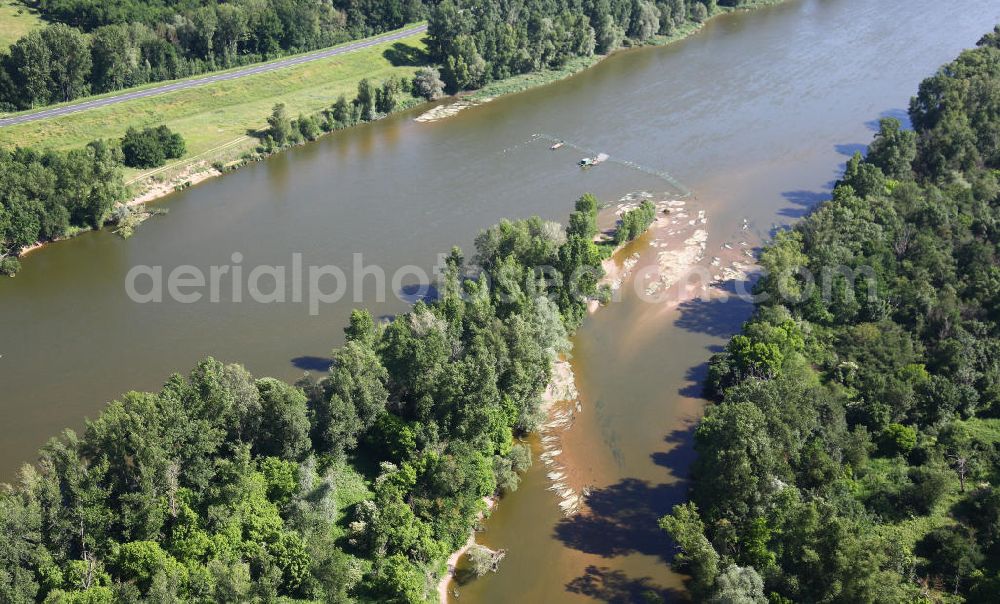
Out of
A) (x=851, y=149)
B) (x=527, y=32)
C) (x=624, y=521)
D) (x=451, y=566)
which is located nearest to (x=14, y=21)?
(x=527, y=32)

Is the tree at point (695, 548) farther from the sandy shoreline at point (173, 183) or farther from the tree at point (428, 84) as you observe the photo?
the tree at point (428, 84)

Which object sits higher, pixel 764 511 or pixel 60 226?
pixel 60 226

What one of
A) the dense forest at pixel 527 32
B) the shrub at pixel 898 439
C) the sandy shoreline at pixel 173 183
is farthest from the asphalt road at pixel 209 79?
the shrub at pixel 898 439

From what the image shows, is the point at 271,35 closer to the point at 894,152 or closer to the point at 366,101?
the point at 366,101

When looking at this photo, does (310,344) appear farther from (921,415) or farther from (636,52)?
(636,52)

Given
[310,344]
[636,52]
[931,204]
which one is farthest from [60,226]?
[636,52]

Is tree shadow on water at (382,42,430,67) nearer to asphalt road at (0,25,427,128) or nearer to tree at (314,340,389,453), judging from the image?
asphalt road at (0,25,427,128)
